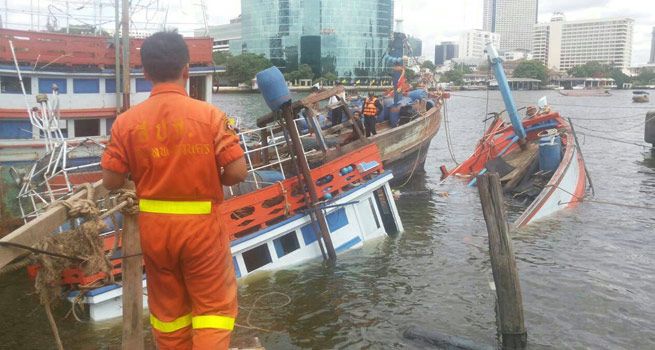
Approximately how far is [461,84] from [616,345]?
144m

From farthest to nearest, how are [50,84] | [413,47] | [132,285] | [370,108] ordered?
[413,47], [370,108], [50,84], [132,285]

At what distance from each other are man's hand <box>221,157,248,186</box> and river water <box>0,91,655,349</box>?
535 cm

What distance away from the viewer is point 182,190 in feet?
10.6

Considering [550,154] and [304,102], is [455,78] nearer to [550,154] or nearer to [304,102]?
[550,154]

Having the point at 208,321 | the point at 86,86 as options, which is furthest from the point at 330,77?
the point at 208,321

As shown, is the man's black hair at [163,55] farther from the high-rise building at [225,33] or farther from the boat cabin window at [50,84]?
the high-rise building at [225,33]

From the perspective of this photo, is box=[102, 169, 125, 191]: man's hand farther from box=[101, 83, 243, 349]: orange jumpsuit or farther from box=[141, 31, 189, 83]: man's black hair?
box=[141, 31, 189, 83]: man's black hair

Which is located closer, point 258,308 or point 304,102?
point 258,308

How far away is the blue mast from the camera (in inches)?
771

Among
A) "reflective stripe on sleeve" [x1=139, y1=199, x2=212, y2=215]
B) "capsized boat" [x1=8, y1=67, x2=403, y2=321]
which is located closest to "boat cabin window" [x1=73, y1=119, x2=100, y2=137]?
"capsized boat" [x1=8, y1=67, x2=403, y2=321]

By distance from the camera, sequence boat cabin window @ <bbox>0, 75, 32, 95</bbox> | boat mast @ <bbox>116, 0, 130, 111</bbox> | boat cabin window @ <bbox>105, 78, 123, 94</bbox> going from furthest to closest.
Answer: boat cabin window @ <bbox>105, 78, 123, 94</bbox> < boat cabin window @ <bbox>0, 75, 32, 95</bbox> < boat mast @ <bbox>116, 0, 130, 111</bbox>

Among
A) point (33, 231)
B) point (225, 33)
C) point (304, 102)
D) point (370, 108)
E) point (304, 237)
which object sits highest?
point (225, 33)

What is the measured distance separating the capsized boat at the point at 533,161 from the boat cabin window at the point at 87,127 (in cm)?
1179

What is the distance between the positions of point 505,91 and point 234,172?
18.3m
